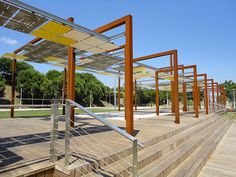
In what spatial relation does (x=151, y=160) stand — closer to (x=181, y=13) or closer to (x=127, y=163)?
(x=127, y=163)

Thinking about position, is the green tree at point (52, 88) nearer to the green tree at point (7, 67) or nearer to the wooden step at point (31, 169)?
the green tree at point (7, 67)

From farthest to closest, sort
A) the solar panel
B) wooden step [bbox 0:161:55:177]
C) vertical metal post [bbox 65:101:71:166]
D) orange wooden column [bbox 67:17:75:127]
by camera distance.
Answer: orange wooden column [bbox 67:17:75:127]
the solar panel
vertical metal post [bbox 65:101:71:166]
wooden step [bbox 0:161:55:177]

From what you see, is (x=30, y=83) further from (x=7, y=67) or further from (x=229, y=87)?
(x=229, y=87)

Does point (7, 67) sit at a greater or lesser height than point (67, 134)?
greater

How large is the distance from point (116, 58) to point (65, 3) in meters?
2.97

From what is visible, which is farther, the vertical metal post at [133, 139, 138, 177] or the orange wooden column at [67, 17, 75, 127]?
the orange wooden column at [67, 17, 75, 127]

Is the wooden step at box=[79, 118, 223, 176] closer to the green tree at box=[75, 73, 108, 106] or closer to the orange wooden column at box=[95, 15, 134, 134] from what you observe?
the orange wooden column at box=[95, 15, 134, 134]

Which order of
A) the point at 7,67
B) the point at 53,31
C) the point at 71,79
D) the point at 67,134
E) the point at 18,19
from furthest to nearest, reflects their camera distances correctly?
the point at 7,67 < the point at 71,79 < the point at 53,31 < the point at 18,19 < the point at 67,134

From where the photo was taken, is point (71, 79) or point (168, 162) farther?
point (71, 79)

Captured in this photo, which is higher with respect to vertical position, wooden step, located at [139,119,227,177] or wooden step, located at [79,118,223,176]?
wooden step, located at [79,118,223,176]

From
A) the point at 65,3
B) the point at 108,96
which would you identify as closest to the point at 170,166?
the point at 65,3

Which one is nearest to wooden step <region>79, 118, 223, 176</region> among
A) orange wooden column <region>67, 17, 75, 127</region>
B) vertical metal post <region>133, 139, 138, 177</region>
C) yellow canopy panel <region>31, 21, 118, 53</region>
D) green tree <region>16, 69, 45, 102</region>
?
vertical metal post <region>133, 139, 138, 177</region>

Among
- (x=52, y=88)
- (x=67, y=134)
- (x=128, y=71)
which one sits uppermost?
(x=52, y=88)

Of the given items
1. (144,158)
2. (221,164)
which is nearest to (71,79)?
(144,158)
